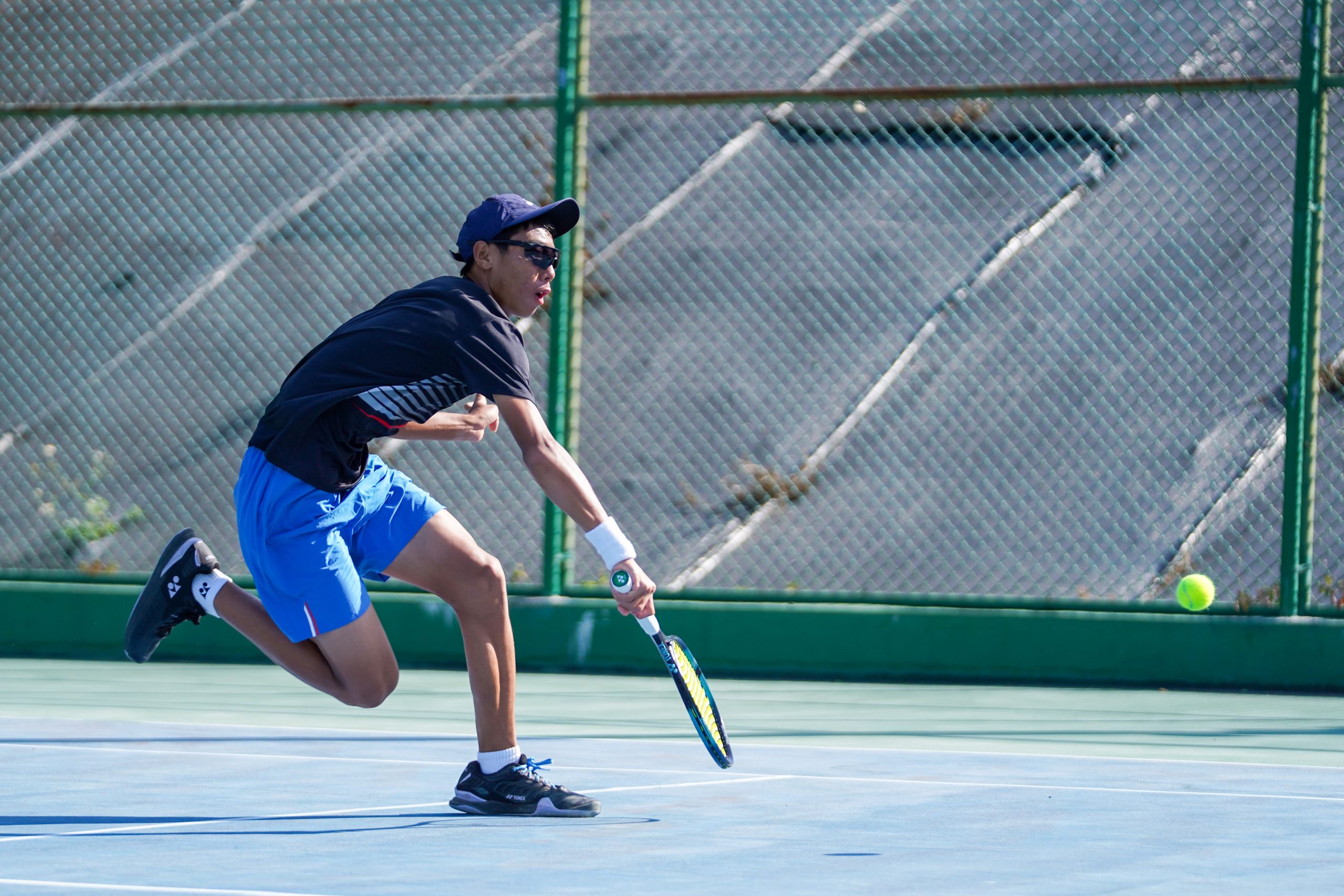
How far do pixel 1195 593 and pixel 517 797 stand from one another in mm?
4330

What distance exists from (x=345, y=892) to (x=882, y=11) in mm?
12565

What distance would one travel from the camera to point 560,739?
21.3 feet

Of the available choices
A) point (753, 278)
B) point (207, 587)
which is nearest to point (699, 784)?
point (207, 587)

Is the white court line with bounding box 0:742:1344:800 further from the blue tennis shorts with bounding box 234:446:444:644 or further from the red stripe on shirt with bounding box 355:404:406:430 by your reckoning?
the red stripe on shirt with bounding box 355:404:406:430

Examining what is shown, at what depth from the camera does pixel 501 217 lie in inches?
183

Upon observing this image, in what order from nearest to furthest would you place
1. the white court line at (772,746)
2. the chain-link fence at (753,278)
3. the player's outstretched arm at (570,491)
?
1. the player's outstretched arm at (570,491)
2. the white court line at (772,746)
3. the chain-link fence at (753,278)

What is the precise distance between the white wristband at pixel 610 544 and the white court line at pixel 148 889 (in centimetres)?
112

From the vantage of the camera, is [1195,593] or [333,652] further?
[1195,593]

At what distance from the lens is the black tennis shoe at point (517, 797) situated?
15.3ft

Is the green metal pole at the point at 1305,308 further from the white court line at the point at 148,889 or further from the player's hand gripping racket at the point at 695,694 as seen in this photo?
the white court line at the point at 148,889

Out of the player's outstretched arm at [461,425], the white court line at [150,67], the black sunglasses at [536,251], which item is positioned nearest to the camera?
the black sunglasses at [536,251]

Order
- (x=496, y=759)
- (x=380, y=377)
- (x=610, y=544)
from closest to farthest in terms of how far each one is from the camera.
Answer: (x=610, y=544) < (x=380, y=377) < (x=496, y=759)

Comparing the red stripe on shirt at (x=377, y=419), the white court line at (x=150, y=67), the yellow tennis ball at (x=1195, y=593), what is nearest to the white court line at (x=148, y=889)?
the red stripe on shirt at (x=377, y=419)

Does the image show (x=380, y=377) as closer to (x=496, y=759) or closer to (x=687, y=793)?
(x=496, y=759)
